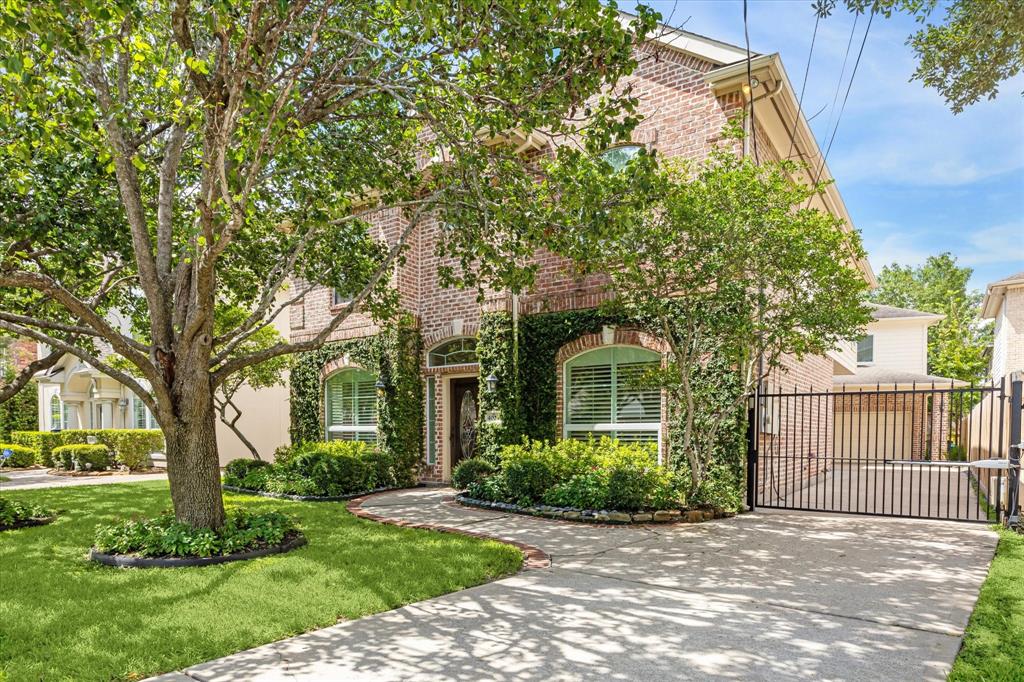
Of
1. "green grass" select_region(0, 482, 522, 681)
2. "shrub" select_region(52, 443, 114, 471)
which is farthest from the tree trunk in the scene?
"shrub" select_region(52, 443, 114, 471)

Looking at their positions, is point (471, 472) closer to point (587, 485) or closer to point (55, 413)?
point (587, 485)

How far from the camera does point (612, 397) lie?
11.0 meters

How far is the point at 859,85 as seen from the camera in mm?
7160

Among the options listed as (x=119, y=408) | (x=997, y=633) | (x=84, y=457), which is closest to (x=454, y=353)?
(x=997, y=633)

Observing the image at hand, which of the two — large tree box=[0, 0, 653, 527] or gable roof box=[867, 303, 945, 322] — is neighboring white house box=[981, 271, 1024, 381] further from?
large tree box=[0, 0, 653, 527]

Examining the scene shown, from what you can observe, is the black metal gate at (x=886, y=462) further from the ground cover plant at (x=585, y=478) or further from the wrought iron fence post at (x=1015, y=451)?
the ground cover plant at (x=585, y=478)

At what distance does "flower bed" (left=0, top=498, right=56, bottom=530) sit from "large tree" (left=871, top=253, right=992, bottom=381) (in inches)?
1251

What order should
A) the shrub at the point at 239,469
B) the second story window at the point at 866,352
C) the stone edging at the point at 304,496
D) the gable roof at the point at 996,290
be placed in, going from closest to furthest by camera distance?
1. the stone edging at the point at 304,496
2. the shrub at the point at 239,469
3. the gable roof at the point at 996,290
4. the second story window at the point at 866,352

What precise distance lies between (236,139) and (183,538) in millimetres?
4494

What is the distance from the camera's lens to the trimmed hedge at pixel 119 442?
61.0ft

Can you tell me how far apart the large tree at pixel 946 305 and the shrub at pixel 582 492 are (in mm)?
26001

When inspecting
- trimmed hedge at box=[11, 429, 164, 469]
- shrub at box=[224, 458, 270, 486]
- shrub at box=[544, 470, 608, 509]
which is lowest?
trimmed hedge at box=[11, 429, 164, 469]

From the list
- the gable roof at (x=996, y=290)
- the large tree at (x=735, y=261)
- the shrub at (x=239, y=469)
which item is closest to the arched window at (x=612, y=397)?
the large tree at (x=735, y=261)

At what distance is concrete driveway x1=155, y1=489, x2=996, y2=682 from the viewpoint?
362 cm
